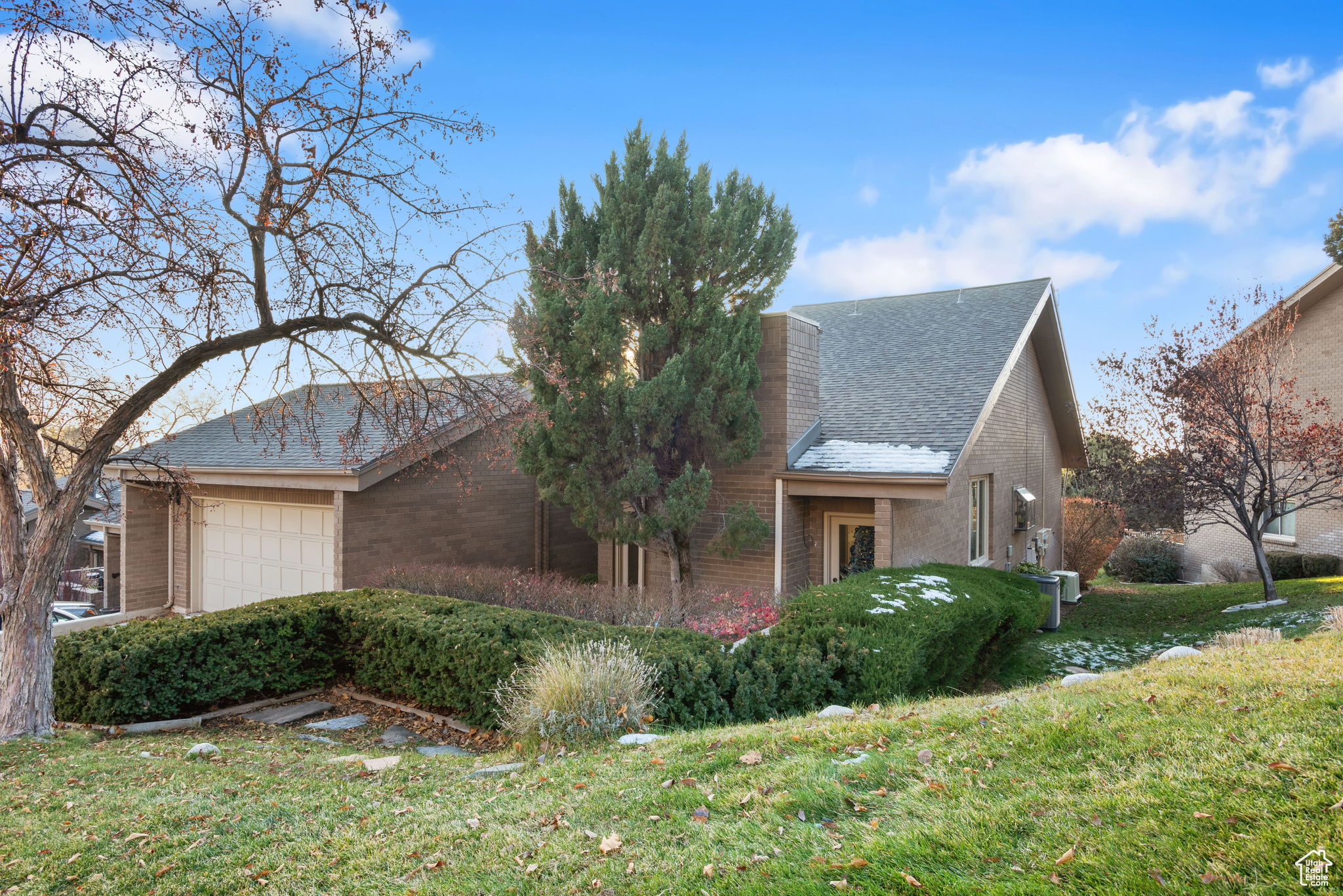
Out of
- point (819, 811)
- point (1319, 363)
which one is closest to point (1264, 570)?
point (1319, 363)

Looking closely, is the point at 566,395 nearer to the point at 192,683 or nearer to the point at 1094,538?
the point at 192,683

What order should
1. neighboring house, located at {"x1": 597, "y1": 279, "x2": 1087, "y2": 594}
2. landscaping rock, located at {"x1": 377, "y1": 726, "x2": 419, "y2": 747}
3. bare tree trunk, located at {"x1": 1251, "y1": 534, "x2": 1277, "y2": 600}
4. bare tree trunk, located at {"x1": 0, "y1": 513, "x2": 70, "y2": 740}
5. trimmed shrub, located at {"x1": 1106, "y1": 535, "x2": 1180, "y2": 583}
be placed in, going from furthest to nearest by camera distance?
trimmed shrub, located at {"x1": 1106, "y1": 535, "x2": 1180, "y2": 583}, bare tree trunk, located at {"x1": 1251, "y1": 534, "x2": 1277, "y2": 600}, neighboring house, located at {"x1": 597, "y1": 279, "x2": 1087, "y2": 594}, landscaping rock, located at {"x1": 377, "y1": 726, "x2": 419, "y2": 747}, bare tree trunk, located at {"x1": 0, "y1": 513, "x2": 70, "y2": 740}

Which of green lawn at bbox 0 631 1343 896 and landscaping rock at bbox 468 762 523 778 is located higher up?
green lawn at bbox 0 631 1343 896

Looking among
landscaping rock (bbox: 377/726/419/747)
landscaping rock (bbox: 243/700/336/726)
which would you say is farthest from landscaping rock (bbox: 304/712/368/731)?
landscaping rock (bbox: 377/726/419/747)

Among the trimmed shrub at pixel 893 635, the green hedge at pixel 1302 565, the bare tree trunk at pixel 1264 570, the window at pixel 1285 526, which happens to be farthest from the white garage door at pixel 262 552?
the window at pixel 1285 526

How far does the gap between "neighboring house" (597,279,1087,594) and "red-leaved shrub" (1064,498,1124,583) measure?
18.8 ft

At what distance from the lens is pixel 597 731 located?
5637 mm

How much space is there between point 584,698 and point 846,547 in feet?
23.7

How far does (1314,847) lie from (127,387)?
10.4m

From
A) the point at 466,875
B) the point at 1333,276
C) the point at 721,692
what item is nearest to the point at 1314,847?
the point at 466,875

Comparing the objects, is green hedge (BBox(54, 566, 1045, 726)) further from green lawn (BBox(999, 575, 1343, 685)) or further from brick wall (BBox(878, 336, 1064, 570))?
brick wall (BBox(878, 336, 1064, 570))

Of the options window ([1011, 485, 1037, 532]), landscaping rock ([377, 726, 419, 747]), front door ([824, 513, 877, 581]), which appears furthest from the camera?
window ([1011, 485, 1037, 532])

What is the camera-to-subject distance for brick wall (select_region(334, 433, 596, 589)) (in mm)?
11930

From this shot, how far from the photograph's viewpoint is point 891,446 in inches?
448
